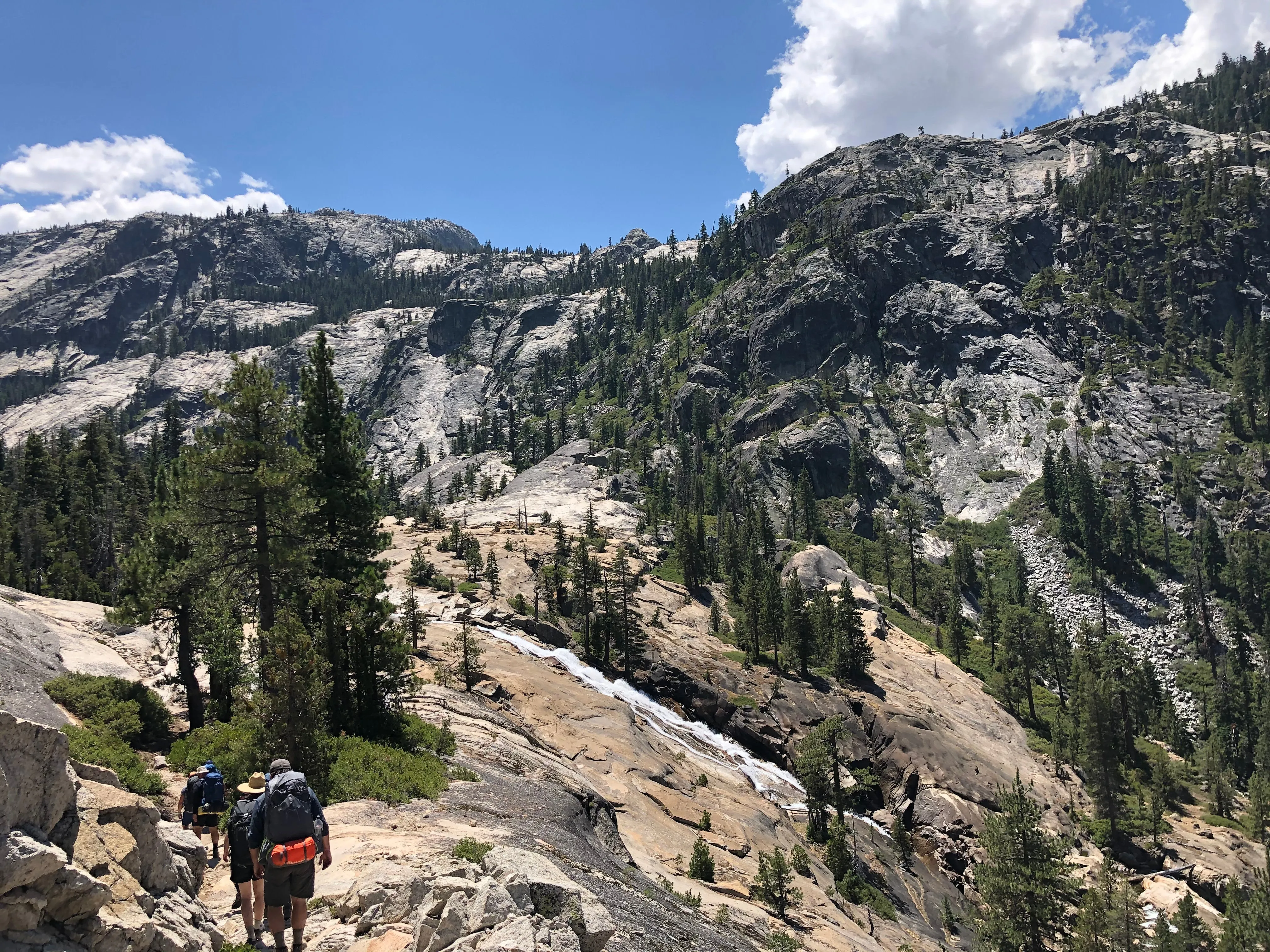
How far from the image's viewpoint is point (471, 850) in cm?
1278

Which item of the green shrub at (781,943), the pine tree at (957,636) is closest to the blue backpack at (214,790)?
the green shrub at (781,943)

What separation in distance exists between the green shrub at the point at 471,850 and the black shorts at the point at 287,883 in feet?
11.5

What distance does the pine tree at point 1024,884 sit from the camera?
117ft

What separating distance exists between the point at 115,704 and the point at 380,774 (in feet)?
29.5

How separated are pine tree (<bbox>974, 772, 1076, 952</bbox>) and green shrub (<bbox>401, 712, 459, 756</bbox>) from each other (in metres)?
31.2

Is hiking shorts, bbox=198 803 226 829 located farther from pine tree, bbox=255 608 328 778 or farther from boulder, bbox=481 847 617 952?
boulder, bbox=481 847 617 952

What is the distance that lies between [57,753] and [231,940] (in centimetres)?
417

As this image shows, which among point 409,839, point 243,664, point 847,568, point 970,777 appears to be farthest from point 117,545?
point 847,568

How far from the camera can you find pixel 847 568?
116062 millimetres

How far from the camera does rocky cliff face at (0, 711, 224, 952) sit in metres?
6.33

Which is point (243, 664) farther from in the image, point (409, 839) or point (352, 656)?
point (409, 839)

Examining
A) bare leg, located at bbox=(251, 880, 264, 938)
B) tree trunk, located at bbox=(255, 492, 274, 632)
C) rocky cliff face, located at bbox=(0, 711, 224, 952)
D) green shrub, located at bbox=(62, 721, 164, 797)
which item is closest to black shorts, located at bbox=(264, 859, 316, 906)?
rocky cliff face, located at bbox=(0, 711, 224, 952)

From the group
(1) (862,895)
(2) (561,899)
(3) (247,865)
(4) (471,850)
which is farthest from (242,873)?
(1) (862,895)

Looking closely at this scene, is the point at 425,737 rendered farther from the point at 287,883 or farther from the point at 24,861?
the point at 24,861
